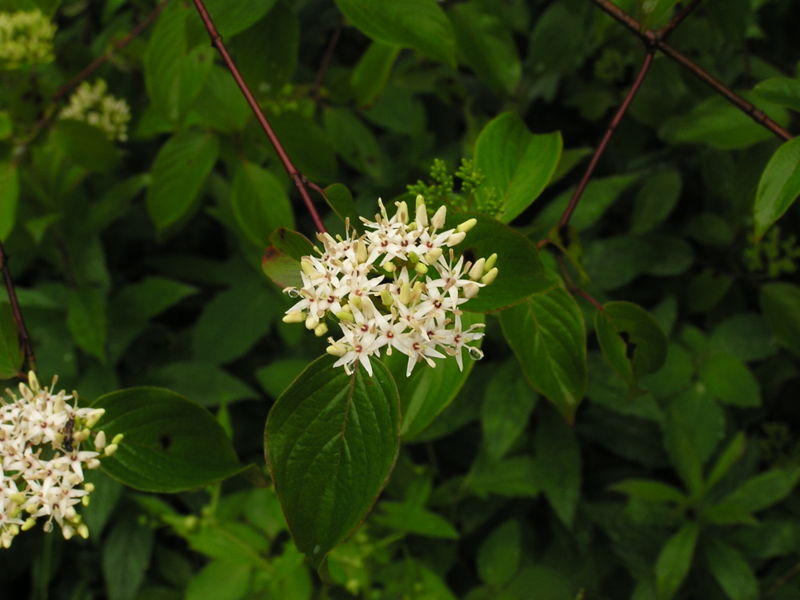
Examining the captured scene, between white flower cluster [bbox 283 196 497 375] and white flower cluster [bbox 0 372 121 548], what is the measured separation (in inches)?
12.1

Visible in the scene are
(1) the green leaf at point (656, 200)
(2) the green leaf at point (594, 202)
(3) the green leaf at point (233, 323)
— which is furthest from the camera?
(3) the green leaf at point (233, 323)

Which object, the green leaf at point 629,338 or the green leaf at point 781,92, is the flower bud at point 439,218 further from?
the green leaf at point 781,92

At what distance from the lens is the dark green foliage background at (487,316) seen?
1.42m

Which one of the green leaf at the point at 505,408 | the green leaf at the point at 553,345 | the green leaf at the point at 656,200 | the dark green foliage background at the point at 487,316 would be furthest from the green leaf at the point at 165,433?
the green leaf at the point at 656,200

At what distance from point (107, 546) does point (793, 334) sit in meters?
1.68

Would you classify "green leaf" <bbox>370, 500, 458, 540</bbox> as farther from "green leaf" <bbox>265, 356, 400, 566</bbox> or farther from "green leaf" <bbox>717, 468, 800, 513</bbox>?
"green leaf" <bbox>265, 356, 400, 566</bbox>

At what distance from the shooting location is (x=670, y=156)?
1.86m

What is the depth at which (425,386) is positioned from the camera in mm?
916

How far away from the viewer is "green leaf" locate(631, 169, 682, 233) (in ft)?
5.56

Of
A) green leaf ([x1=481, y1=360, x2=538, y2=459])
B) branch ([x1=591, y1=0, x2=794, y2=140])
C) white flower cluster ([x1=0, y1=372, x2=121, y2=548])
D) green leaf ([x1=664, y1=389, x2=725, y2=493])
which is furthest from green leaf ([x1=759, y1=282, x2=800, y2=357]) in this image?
white flower cluster ([x1=0, y1=372, x2=121, y2=548])

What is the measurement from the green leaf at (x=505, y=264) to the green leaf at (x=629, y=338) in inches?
8.0

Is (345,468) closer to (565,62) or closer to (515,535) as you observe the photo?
Result: (515,535)

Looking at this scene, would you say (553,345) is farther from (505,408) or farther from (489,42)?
(489,42)

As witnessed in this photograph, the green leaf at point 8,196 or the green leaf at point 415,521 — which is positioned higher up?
the green leaf at point 8,196
